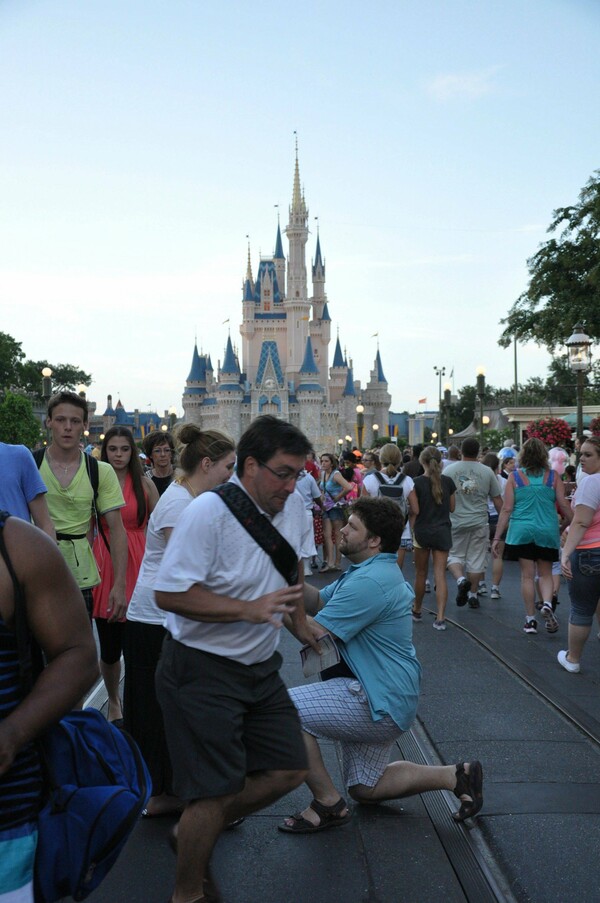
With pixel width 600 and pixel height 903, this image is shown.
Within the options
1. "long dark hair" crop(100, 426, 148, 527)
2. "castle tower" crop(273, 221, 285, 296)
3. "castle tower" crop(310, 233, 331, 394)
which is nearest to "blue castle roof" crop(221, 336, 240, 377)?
"castle tower" crop(310, 233, 331, 394)

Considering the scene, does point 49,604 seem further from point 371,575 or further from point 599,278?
point 599,278

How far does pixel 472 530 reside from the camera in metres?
10.7

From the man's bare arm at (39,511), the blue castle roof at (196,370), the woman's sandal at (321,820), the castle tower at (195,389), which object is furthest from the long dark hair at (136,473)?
the blue castle roof at (196,370)

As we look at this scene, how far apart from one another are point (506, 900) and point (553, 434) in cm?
1541

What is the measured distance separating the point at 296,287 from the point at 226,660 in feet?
435

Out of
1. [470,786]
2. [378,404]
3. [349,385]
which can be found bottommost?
[470,786]

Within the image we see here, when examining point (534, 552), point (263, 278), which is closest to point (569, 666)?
point (534, 552)

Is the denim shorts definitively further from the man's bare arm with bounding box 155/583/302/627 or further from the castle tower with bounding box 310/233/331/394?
the castle tower with bounding box 310/233/331/394

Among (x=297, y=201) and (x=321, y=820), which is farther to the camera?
(x=297, y=201)

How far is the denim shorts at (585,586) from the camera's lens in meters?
7.06

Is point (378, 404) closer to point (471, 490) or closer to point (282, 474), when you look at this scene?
point (471, 490)

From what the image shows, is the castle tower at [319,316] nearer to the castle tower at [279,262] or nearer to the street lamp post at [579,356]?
the castle tower at [279,262]

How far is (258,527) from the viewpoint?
3299 millimetres

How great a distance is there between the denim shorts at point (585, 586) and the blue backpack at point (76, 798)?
538cm
